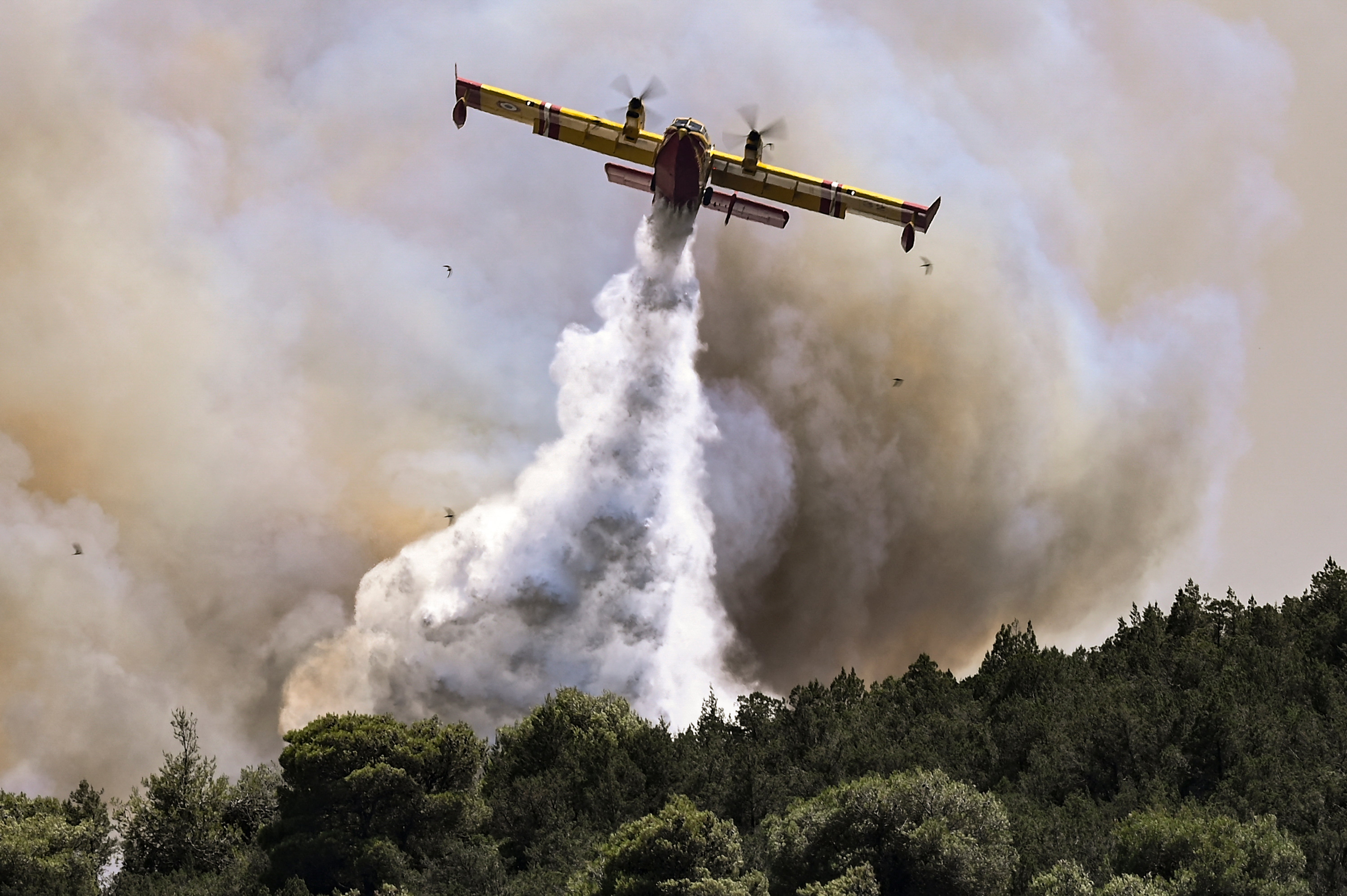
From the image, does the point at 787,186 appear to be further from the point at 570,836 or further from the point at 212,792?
the point at 212,792

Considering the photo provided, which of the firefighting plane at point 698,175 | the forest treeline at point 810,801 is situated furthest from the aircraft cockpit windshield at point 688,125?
the forest treeline at point 810,801

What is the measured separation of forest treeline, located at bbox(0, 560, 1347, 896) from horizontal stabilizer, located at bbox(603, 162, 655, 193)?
111 ft

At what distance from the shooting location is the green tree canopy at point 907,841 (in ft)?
165

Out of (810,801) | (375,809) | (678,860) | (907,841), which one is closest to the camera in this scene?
(907,841)

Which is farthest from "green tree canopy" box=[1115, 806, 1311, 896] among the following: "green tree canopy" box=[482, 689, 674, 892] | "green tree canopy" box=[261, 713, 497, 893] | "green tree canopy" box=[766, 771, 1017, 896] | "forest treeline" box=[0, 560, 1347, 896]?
"green tree canopy" box=[261, 713, 497, 893]

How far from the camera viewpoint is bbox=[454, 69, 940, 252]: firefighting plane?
73.9m

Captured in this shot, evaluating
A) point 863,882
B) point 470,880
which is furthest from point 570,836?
point 863,882

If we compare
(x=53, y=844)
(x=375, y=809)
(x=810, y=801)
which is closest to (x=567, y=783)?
(x=375, y=809)

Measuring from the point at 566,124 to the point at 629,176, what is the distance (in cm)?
479

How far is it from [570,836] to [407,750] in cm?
1039

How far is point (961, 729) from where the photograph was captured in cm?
7638

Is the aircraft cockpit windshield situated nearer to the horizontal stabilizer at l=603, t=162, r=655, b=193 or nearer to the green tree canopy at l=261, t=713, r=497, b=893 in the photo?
the horizontal stabilizer at l=603, t=162, r=655, b=193

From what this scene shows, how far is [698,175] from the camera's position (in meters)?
A: 72.7

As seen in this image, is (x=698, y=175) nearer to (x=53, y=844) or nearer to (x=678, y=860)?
(x=678, y=860)
